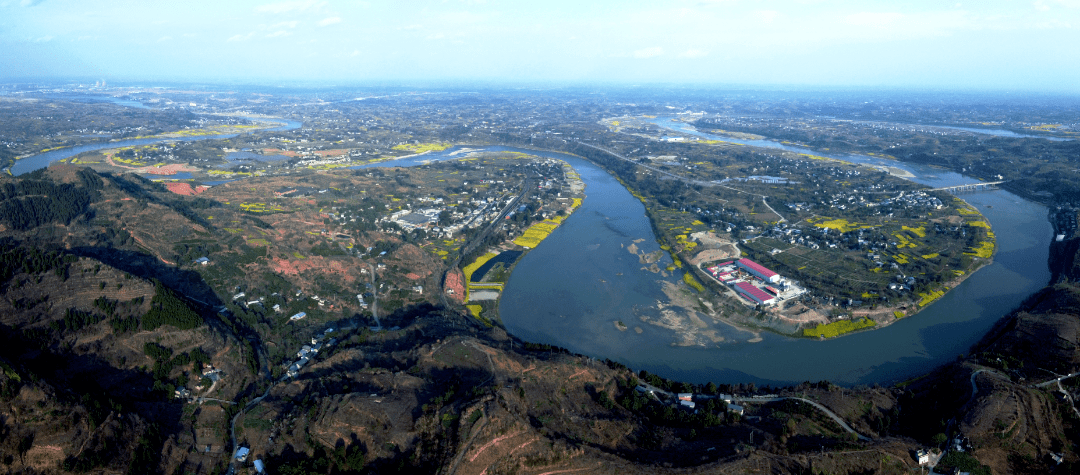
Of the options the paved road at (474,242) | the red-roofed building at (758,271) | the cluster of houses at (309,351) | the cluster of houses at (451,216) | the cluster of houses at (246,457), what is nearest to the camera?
the cluster of houses at (246,457)

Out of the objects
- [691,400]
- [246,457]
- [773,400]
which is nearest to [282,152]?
[246,457]

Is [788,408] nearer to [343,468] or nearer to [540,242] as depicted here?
[343,468]

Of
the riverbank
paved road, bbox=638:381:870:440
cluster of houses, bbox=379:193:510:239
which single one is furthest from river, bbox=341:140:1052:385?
cluster of houses, bbox=379:193:510:239

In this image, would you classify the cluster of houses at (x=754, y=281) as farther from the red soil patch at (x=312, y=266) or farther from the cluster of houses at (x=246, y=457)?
the cluster of houses at (x=246, y=457)

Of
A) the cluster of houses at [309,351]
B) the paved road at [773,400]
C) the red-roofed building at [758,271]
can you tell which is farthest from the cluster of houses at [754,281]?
the cluster of houses at [309,351]

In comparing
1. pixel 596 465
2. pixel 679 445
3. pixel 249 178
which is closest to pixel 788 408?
pixel 679 445

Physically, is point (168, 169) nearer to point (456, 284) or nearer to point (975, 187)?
point (456, 284)

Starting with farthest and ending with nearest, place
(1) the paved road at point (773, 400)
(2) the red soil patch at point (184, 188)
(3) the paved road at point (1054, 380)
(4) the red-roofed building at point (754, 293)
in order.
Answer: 1. (2) the red soil patch at point (184, 188)
2. (4) the red-roofed building at point (754, 293)
3. (3) the paved road at point (1054, 380)
4. (1) the paved road at point (773, 400)
